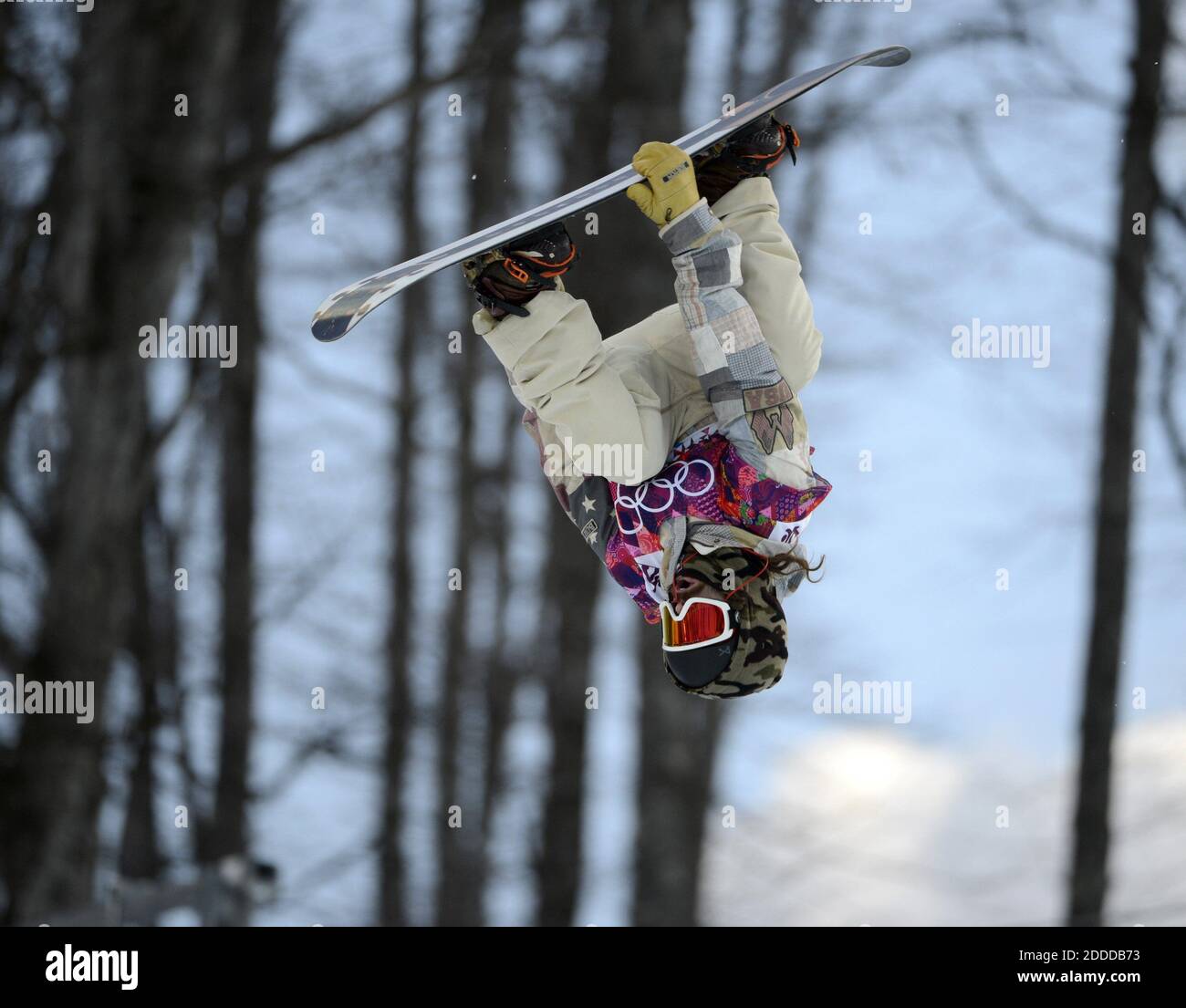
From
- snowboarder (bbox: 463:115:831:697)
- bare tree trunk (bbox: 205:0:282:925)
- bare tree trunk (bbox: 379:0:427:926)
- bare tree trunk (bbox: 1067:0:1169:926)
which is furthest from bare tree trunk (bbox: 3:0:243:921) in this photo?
snowboarder (bbox: 463:115:831:697)

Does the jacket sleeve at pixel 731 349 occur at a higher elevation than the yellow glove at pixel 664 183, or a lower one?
lower

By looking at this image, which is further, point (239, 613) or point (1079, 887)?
point (239, 613)

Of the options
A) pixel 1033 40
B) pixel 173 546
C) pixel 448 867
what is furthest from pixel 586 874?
pixel 1033 40

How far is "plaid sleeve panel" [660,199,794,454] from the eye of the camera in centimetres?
237

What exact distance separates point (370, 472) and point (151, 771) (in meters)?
1.50

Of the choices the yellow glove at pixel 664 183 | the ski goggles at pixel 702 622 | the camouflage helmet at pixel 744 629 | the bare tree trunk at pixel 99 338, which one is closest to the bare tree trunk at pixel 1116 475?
the bare tree trunk at pixel 99 338

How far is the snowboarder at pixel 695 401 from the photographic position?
2328 mm

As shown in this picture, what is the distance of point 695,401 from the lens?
2518 millimetres

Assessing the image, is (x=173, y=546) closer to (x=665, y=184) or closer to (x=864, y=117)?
(x=864, y=117)

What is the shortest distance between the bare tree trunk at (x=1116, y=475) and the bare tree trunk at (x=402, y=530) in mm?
2624

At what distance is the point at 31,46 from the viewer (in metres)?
6.03

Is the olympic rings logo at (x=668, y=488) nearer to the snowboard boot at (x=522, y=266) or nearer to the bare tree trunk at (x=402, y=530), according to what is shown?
the snowboard boot at (x=522, y=266)

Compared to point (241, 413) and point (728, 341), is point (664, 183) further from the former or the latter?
point (241, 413)

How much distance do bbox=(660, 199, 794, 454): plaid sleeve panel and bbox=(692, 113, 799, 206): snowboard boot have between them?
17 cm
